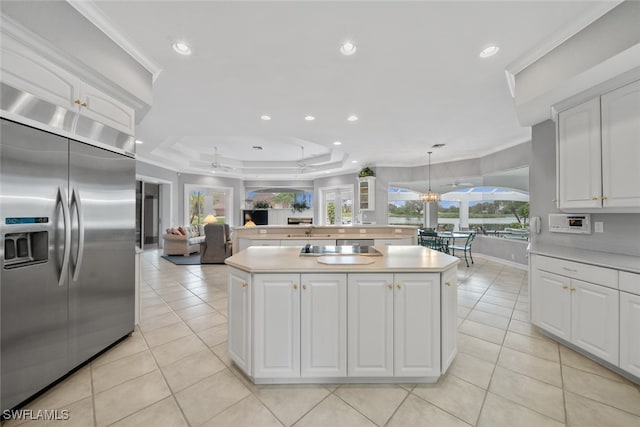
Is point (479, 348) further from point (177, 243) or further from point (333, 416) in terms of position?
point (177, 243)

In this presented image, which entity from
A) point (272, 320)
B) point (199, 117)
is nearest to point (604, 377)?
point (272, 320)

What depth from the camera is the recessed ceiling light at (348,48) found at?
218cm

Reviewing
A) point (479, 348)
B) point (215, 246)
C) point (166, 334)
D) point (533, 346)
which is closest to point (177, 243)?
point (215, 246)

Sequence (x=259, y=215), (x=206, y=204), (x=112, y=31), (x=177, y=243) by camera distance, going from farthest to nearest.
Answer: (x=259, y=215), (x=206, y=204), (x=177, y=243), (x=112, y=31)

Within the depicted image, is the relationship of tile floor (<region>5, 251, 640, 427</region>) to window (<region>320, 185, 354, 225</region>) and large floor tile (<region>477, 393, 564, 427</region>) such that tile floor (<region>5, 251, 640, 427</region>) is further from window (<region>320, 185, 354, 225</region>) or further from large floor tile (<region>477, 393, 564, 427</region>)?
window (<region>320, 185, 354, 225</region>)

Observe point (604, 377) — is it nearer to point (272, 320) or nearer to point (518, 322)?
point (518, 322)

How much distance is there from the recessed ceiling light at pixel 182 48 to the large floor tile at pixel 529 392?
148 inches

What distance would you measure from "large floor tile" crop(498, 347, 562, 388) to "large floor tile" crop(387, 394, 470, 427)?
911mm

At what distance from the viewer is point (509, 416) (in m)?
1.56

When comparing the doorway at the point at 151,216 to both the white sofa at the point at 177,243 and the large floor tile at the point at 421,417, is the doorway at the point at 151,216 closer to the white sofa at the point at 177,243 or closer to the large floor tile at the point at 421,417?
the white sofa at the point at 177,243

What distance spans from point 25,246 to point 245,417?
6.12ft

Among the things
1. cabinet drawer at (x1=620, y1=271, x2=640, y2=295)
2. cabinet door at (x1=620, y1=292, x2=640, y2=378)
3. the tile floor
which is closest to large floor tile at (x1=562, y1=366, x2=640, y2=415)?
the tile floor

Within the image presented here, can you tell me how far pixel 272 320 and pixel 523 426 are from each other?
169 cm

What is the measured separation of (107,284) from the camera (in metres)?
2.17
